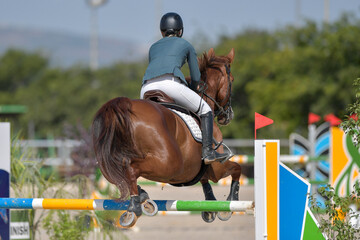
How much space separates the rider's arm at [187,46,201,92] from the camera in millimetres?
4742

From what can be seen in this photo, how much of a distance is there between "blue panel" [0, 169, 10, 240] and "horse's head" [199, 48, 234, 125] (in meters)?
1.83

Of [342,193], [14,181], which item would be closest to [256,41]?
[342,193]

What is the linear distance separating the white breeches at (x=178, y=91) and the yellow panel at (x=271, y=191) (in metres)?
1.02

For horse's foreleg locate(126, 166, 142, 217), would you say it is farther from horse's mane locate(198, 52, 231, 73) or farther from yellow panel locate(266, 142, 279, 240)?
horse's mane locate(198, 52, 231, 73)

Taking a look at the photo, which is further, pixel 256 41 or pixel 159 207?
A: pixel 256 41

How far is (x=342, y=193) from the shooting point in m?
7.80

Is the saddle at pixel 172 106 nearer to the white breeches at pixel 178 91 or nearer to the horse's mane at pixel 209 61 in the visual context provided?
the white breeches at pixel 178 91

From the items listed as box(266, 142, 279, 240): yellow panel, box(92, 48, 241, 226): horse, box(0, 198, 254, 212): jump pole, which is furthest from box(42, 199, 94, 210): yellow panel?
box(266, 142, 279, 240): yellow panel

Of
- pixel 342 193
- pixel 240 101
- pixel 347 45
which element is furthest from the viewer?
pixel 240 101

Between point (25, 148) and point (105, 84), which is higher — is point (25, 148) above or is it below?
below

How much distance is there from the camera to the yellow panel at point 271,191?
375cm

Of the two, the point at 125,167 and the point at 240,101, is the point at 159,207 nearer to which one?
the point at 125,167

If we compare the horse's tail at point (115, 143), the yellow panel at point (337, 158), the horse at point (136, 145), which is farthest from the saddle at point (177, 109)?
the yellow panel at point (337, 158)

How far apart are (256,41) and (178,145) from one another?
26.9 metres
